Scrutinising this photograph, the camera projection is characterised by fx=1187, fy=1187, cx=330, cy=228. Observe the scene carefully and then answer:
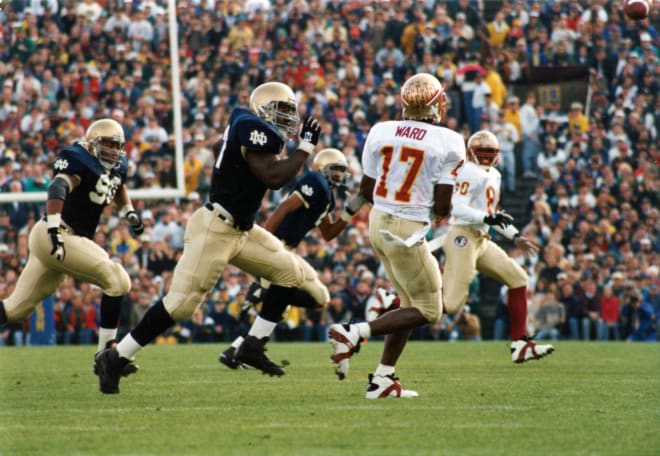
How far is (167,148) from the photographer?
13344mm

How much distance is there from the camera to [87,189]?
27.1ft

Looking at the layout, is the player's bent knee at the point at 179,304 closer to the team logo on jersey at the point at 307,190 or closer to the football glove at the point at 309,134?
the football glove at the point at 309,134

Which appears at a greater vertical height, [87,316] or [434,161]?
[434,161]

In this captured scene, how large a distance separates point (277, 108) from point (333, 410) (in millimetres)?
1879

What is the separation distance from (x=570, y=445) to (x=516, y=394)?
6.76 ft

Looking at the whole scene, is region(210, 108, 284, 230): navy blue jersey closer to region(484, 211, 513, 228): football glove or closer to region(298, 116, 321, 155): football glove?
region(298, 116, 321, 155): football glove

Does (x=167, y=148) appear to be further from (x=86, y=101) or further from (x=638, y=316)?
(x=638, y=316)

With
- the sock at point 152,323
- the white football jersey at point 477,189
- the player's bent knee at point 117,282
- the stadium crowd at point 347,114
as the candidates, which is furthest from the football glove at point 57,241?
the stadium crowd at point 347,114

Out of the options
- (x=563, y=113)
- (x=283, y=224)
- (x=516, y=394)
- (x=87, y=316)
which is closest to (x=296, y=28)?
(x=563, y=113)

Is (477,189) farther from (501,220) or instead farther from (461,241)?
(501,220)

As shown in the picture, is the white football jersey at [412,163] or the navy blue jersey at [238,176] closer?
the white football jersey at [412,163]

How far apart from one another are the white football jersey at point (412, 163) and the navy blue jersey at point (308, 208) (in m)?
2.46

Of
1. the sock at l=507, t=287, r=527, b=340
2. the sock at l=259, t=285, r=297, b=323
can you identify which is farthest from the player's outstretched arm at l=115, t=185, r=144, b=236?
the sock at l=507, t=287, r=527, b=340

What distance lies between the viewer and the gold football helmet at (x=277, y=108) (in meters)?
7.06
